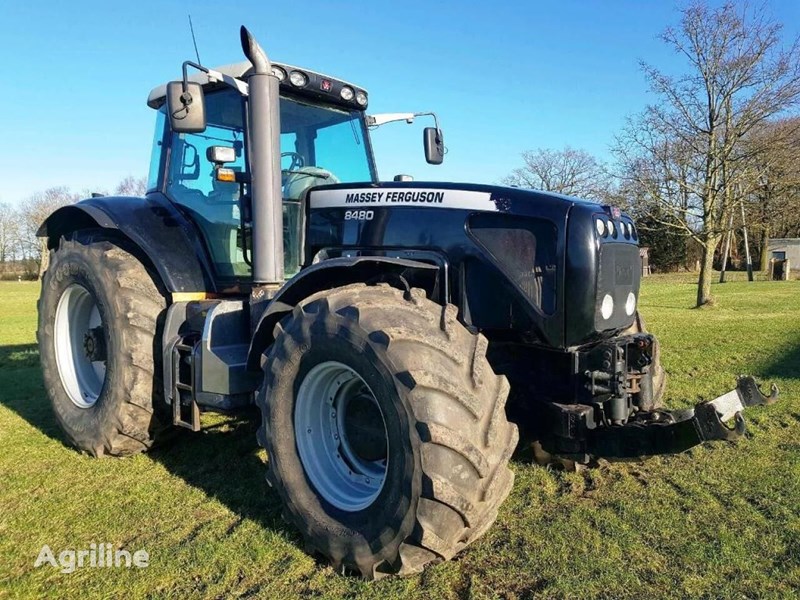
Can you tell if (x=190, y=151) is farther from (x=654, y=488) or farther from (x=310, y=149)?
(x=654, y=488)

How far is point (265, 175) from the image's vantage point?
4109 mm

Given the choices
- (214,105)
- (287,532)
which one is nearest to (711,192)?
(214,105)

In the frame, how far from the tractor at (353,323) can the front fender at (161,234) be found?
0.6 inches

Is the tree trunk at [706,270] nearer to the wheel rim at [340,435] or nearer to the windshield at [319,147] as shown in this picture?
the windshield at [319,147]

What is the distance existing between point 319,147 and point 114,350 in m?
2.07

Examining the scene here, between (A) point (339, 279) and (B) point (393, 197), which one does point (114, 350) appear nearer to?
(A) point (339, 279)

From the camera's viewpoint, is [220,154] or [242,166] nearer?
[220,154]

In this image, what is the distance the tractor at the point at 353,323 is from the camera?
9.55 ft

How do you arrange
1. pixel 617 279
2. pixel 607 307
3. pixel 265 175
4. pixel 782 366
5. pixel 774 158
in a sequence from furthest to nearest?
pixel 774 158, pixel 782 366, pixel 265 175, pixel 617 279, pixel 607 307

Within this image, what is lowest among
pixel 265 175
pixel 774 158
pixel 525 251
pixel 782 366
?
pixel 782 366

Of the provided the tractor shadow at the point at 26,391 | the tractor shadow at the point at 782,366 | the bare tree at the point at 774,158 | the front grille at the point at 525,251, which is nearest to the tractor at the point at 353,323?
the front grille at the point at 525,251

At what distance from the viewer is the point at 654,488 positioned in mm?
4137

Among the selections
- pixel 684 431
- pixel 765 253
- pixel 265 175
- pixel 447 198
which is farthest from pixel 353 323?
pixel 765 253

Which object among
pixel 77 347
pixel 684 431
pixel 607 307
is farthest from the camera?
pixel 77 347
